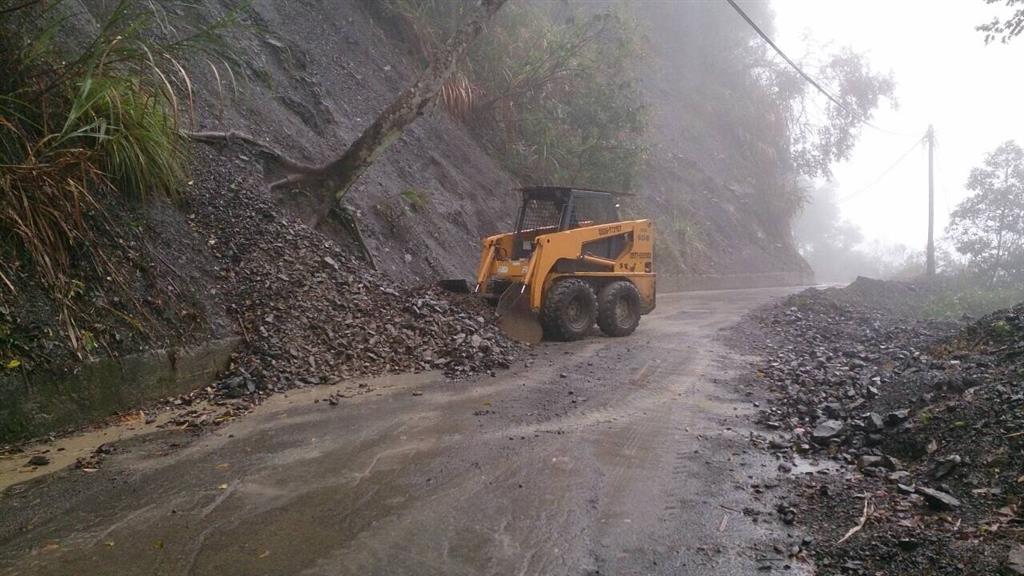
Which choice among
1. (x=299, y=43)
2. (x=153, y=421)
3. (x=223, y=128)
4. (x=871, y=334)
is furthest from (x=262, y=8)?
(x=871, y=334)

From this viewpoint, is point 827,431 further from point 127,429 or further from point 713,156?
point 713,156

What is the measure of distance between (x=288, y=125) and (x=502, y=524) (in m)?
10.1

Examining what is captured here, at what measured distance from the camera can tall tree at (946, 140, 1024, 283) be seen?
24328 millimetres

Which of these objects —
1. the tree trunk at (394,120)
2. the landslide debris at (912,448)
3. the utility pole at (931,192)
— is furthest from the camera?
the utility pole at (931,192)

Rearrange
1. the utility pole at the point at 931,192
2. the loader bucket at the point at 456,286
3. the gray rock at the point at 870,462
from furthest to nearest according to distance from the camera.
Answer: the utility pole at the point at 931,192, the loader bucket at the point at 456,286, the gray rock at the point at 870,462

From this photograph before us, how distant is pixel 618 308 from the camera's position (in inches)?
432

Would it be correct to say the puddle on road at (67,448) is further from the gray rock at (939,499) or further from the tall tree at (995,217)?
the tall tree at (995,217)

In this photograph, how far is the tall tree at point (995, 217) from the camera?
24328mm

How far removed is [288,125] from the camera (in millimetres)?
11977

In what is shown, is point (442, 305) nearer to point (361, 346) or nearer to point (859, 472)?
point (361, 346)

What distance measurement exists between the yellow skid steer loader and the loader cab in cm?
2

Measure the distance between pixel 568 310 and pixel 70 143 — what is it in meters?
6.56

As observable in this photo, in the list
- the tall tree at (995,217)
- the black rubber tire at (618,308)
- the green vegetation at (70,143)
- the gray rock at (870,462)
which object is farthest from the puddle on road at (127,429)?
the tall tree at (995,217)

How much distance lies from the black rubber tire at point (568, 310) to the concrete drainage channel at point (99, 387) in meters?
4.64
